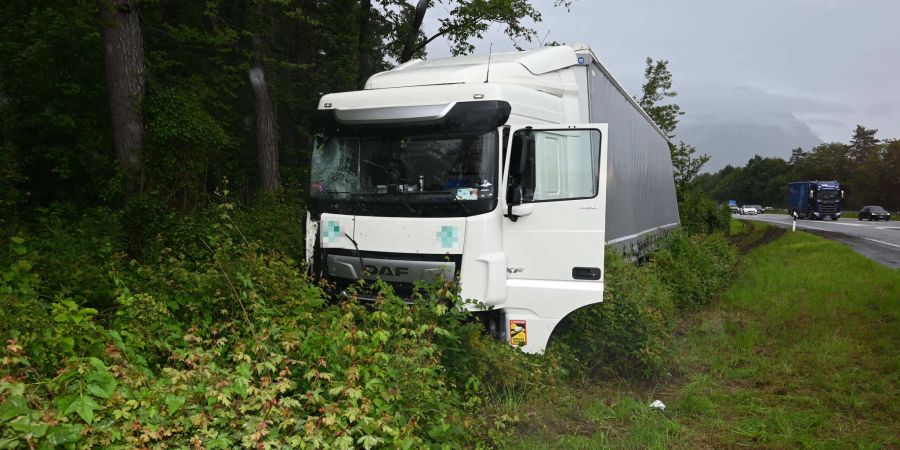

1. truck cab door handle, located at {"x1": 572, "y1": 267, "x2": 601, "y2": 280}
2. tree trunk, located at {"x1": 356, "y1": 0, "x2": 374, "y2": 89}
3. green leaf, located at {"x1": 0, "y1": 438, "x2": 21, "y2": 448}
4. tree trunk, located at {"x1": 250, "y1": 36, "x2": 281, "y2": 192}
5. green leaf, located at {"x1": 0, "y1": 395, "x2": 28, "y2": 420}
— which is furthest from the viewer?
tree trunk, located at {"x1": 356, "y1": 0, "x2": 374, "y2": 89}

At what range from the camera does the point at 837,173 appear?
88500 millimetres

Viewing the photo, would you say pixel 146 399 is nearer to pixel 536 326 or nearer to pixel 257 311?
pixel 257 311

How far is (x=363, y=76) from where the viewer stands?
1981 cm

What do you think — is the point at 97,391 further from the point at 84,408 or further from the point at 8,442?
the point at 8,442

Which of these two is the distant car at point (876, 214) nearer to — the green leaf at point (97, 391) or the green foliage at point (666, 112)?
the green foliage at point (666, 112)

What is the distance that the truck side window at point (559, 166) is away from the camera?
5.63 metres

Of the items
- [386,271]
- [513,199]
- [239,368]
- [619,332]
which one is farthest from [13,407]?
[619,332]

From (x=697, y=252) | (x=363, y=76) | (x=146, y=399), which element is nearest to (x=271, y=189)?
(x=363, y=76)

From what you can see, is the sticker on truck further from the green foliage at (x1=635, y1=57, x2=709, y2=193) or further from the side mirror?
the green foliage at (x1=635, y1=57, x2=709, y2=193)

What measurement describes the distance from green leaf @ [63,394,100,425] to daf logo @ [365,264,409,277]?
2.88 metres

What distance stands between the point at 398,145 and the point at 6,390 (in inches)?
→ 147

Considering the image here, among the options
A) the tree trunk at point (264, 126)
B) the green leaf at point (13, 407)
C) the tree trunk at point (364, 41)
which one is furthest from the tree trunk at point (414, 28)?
the green leaf at point (13, 407)

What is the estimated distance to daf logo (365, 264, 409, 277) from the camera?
17.9ft

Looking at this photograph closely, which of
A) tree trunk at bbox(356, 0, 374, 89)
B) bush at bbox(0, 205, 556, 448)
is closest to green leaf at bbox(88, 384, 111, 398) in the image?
bush at bbox(0, 205, 556, 448)
